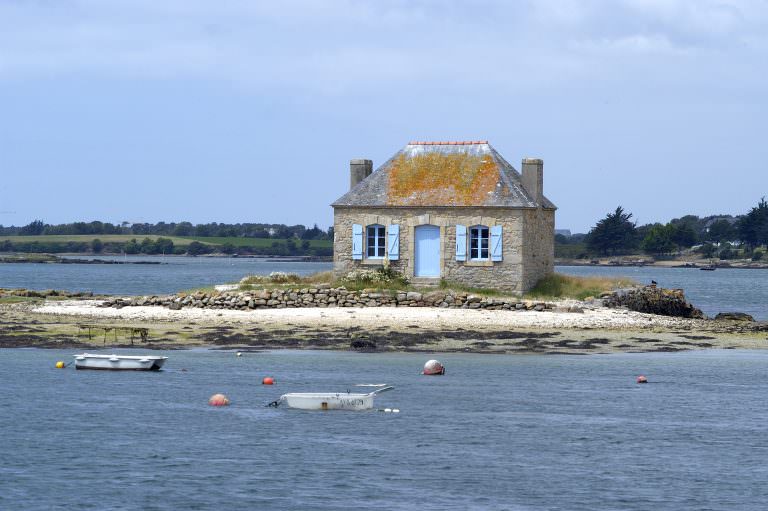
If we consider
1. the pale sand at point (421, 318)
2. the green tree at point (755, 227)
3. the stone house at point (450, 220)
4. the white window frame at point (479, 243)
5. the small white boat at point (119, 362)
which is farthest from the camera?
the green tree at point (755, 227)

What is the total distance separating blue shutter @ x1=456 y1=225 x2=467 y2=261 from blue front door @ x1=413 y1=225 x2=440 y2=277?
2.41ft

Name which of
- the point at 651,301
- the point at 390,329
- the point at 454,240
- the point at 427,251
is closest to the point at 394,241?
the point at 427,251

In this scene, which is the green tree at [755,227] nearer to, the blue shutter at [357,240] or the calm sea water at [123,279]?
the calm sea water at [123,279]

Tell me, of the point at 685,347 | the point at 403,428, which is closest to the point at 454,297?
the point at 685,347

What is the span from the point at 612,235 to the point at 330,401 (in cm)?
13469

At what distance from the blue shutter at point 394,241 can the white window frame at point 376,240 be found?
279 mm

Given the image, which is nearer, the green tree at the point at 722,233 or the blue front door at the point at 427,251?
→ the blue front door at the point at 427,251

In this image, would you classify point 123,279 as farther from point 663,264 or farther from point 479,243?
point 663,264

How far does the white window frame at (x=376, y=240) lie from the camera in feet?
142

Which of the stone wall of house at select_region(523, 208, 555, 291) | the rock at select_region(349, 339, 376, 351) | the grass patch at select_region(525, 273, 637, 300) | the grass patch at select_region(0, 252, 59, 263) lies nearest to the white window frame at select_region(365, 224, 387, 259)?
the stone wall of house at select_region(523, 208, 555, 291)

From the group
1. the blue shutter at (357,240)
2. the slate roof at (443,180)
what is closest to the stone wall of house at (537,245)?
the slate roof at (443,180)

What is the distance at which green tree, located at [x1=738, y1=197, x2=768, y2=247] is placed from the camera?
6078 inches

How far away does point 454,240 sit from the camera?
42.5m

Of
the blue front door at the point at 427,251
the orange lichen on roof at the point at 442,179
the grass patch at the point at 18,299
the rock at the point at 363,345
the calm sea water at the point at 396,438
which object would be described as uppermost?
the orange lichen on roof at the point at 442,179
